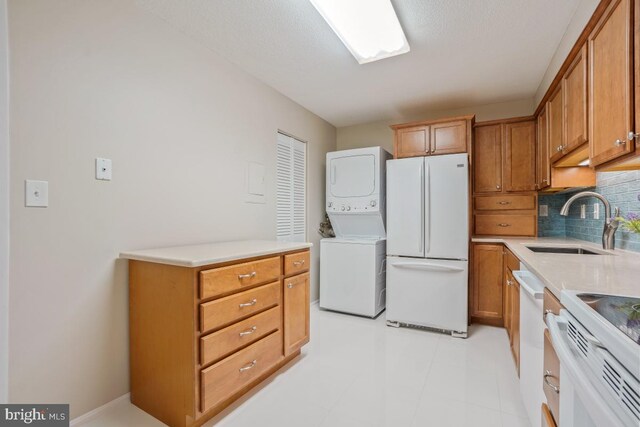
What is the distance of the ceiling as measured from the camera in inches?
74.3

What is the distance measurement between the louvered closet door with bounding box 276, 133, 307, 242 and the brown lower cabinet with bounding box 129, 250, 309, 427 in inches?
51.2

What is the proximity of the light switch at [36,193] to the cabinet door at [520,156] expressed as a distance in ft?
12.5

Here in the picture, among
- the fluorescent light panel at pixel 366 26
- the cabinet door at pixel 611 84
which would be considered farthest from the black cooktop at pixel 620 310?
the fluorescent light panel at pixel 366 26

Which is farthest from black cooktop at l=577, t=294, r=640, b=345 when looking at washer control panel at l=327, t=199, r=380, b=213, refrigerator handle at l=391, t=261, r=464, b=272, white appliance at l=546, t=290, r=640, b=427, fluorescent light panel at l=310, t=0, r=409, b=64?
washer control panel at l=327, t=199, r=380, b=213

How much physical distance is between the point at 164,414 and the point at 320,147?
126 inches

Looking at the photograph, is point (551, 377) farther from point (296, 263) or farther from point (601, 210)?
point (601, 210)

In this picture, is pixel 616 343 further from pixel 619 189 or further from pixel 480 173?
pixel 480 173

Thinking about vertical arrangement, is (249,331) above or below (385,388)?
above

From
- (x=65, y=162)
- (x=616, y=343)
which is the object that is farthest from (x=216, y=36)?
(x=616, y=343)

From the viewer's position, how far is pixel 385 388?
1936mm

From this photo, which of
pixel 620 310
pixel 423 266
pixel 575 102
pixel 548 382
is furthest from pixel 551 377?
pixel 423 266

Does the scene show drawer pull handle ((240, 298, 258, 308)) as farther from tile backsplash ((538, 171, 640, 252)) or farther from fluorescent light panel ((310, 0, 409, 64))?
tile backsplash ((538, 171, 640, 252))

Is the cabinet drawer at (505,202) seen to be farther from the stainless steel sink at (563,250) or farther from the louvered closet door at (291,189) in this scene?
the louvered closet door at (291,189)

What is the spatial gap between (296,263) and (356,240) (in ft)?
4.33
